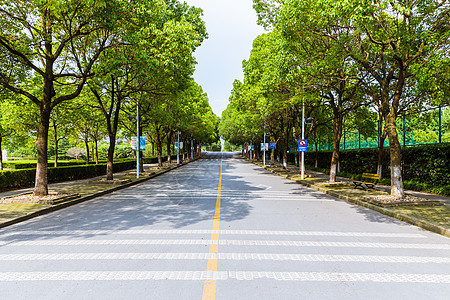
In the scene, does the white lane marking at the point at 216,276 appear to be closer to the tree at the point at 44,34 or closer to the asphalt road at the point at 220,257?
the asphalt road at the point at 220,257

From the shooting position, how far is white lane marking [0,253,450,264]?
4691 millimetres

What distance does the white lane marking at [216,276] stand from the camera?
12.9 ft

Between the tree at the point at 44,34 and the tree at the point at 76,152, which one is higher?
the tree at the point at 44,34

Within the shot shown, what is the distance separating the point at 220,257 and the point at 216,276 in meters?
0.74

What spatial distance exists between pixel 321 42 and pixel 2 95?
49.9 ft

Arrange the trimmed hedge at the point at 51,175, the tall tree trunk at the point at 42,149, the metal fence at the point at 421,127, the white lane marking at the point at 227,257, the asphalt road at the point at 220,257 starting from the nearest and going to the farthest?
1. the asphalt road at the point at 220,257
2. the white lane marking at the point at 227,257
3. the tall tree trunk at the point at 42,149
4. the trimmed hedge at the point at 51,175
5. the metal fence at the point at 421,127

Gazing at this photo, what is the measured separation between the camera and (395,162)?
32.9ft

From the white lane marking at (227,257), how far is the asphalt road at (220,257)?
2cm

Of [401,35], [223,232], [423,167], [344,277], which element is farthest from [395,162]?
[344,277]

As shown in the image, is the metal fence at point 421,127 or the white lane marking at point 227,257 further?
the metal fence at point 421,127

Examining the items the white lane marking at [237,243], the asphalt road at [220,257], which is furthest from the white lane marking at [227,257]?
the white lane marking at [237,243]

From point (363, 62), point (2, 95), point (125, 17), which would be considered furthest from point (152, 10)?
point (363, 62)

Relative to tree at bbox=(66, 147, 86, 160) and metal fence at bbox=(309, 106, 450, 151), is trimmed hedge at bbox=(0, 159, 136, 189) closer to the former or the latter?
metal fence at bbox=(309, 106, 450, 151)

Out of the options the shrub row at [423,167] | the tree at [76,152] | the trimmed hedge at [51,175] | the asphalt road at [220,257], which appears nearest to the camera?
the asphalt road at [220,257]
